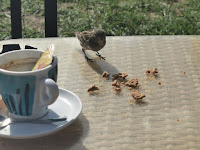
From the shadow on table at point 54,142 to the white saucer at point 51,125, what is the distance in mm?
38

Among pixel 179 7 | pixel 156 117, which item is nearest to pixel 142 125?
pixel 156 117

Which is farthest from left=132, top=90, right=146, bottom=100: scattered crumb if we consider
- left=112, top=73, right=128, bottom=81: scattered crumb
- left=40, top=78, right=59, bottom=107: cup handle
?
left=40, top=78, right=59, bottom=107: cup handle

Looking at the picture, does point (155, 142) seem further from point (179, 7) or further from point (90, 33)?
point (179, 7)

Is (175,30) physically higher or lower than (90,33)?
lower

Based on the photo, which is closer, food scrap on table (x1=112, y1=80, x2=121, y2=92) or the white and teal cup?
the white and teal cup

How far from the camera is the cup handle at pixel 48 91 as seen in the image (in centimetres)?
99

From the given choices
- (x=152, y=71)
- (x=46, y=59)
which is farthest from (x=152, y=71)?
(x=46, y=59)

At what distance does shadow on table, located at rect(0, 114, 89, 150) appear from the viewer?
3.39 feet

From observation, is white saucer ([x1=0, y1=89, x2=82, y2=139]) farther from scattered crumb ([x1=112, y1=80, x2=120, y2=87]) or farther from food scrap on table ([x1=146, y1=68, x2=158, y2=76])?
food scrap on table ([x1=146, y1=68, x2=158, y2=76])

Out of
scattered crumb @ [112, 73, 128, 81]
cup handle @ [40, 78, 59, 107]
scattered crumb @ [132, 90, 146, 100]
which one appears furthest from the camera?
scattered crumb @ [112, 73, 128, 81]

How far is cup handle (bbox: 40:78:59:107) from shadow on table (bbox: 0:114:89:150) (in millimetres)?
106

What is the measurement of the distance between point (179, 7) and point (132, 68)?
2.99 meters

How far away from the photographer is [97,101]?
1297 mm

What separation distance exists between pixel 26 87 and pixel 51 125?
136 mm
